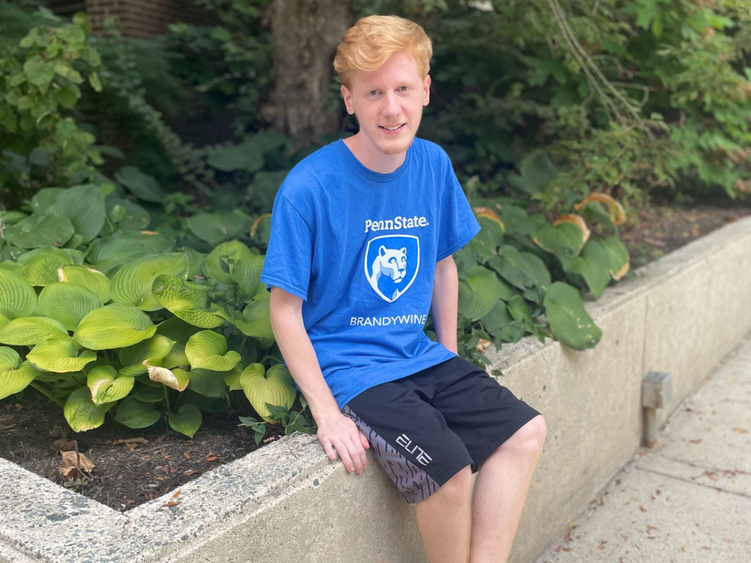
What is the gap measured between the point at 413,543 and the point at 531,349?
85 centimetres

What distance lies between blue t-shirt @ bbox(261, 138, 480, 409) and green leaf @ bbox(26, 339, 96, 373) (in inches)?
21.1

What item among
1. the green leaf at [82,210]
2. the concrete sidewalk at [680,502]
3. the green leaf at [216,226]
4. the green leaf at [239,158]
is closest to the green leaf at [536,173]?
the concrete sidewalk at [680,502]

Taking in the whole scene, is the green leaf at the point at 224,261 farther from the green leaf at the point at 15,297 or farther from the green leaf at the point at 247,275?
the green leaf at the point at 15,297

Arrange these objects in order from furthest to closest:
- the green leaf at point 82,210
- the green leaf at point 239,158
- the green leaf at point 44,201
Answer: the green leaf at point 239,158 < the green leaf at point 44,201 < the green leaf at point 82,210

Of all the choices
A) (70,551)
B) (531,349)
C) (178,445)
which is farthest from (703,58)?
(70,551)

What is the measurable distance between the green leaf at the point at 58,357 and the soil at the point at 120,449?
204 millimetres

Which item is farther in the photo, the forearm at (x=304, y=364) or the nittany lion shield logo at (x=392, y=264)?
the nittany lion shield logo at (x=392, y=264)

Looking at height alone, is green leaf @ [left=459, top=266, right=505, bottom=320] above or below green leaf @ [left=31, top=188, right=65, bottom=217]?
below

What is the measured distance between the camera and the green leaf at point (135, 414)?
2061mm

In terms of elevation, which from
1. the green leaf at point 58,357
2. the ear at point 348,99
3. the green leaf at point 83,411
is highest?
the ear at point 348,99

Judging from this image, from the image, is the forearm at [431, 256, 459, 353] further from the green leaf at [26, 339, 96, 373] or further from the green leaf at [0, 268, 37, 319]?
the green leaf at [0, 268, 37, 319]

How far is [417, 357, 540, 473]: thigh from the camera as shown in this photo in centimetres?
196

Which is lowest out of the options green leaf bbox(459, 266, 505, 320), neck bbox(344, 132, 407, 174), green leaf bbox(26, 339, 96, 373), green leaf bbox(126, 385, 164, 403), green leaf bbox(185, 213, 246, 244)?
green leaf bbox(459, 266, 505, 320)

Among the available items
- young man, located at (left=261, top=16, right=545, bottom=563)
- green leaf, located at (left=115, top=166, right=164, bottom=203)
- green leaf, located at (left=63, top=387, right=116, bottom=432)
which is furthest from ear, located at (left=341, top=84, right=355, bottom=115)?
green leaf, located at (left=115, top=166, right=164, bottom=203)
